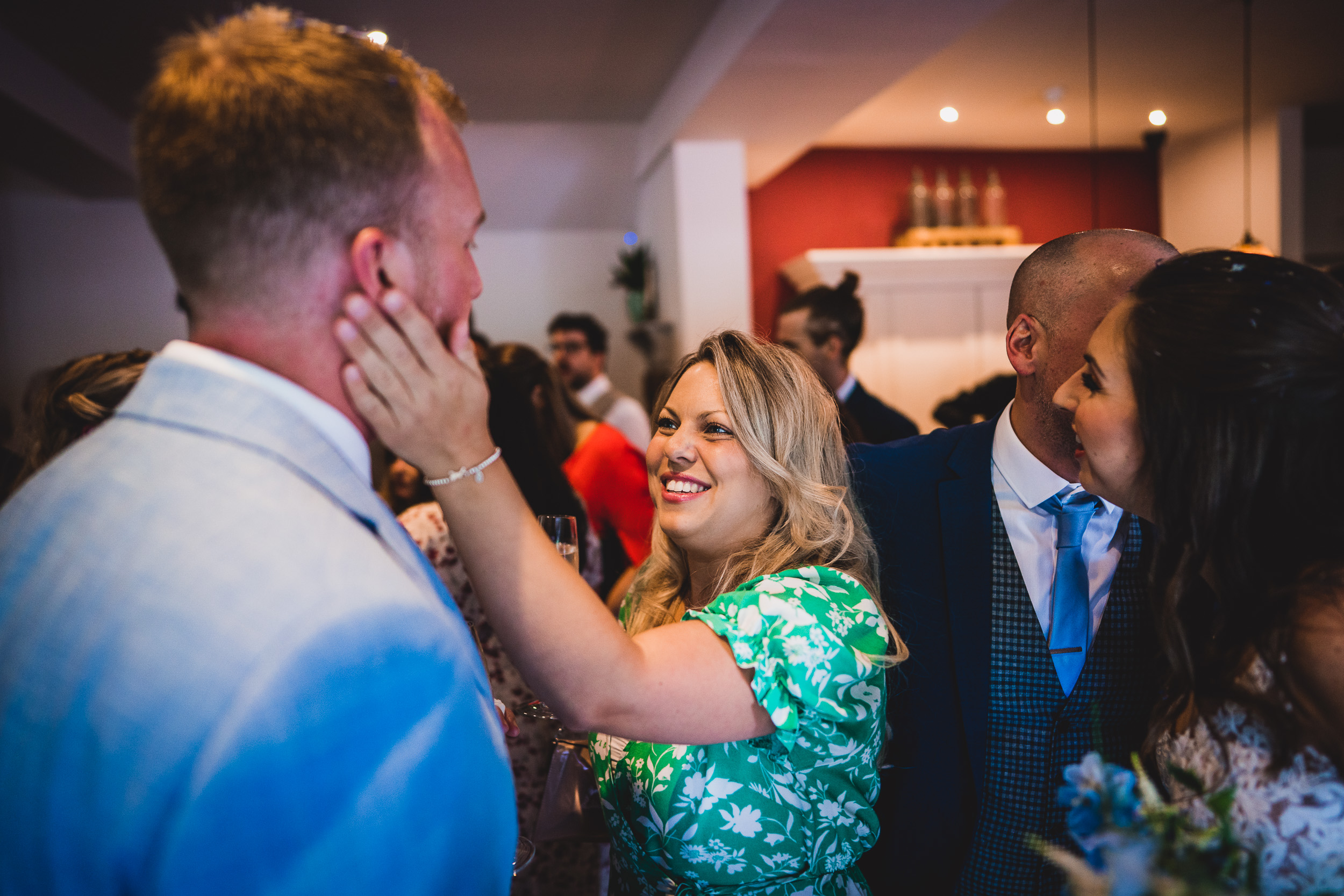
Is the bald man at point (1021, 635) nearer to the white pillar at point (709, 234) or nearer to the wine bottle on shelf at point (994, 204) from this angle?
the white pillar at point (709, 234)

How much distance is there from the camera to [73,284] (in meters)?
5.88

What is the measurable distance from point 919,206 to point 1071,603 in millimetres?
5133

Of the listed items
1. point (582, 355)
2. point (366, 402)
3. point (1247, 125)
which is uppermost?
point (1247, 125)

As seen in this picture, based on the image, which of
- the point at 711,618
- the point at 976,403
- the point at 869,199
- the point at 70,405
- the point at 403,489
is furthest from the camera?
the point at 869,199

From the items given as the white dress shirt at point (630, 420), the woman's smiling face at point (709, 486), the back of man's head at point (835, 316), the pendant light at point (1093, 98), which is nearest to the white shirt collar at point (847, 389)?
the back of man's head at point (835, 316)

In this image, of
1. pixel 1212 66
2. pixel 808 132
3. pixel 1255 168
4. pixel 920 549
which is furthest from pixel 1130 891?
pixel 1255 168

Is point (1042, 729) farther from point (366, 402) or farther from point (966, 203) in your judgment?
point (966, 203)

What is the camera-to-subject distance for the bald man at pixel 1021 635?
149cm

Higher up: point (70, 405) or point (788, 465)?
point (70, 405)

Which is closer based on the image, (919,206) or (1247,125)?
(1247,125)

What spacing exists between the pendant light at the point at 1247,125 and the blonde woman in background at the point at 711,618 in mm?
3421

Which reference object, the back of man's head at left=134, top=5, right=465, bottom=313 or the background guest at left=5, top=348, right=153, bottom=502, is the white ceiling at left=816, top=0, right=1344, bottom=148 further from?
the back of man's head at left=134, top=5, right=465, bottom=313

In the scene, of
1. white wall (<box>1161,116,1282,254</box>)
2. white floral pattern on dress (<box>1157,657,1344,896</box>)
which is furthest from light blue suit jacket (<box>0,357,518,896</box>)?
white wall (<box>1161,116,1282,254</box>)

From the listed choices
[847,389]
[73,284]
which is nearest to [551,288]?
[73,284]
